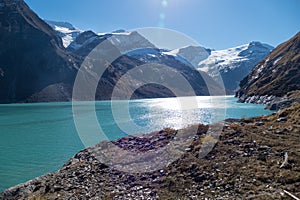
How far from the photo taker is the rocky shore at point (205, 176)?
12.2m

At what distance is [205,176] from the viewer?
13969mm

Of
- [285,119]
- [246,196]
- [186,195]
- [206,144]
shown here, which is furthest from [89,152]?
[285,119]

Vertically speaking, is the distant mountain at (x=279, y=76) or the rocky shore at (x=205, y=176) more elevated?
the distant mountain at (x=279, y=76)

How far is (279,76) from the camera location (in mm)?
141750

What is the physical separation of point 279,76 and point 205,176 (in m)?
146

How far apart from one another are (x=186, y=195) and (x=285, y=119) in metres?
17.5

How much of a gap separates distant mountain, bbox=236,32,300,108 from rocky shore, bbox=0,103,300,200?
112m

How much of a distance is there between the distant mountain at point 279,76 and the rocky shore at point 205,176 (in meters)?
112

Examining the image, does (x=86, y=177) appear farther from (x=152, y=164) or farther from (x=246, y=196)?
(x=246, y=196)

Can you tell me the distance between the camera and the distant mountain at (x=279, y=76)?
12562 centimetres

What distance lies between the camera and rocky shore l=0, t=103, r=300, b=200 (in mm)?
12242

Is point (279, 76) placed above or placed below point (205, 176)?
above

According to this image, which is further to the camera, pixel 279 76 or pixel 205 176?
pixel 279 76

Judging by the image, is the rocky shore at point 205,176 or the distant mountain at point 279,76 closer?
the rocky shore at point 205,176
